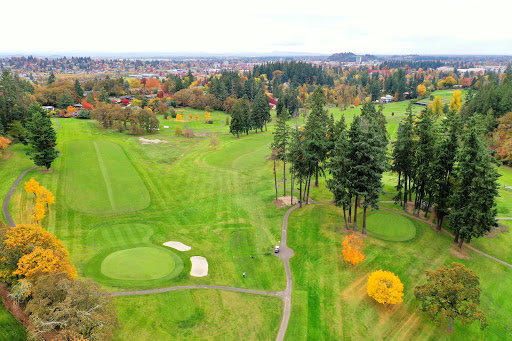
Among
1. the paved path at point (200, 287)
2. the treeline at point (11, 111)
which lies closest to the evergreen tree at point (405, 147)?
the paved path at point (200, 287)

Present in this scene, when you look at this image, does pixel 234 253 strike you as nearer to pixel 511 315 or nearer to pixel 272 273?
pixel 272 273

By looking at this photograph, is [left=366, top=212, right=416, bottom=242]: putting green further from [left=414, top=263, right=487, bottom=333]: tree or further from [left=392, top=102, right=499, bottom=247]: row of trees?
[left=414, top=263, right=487, bottom=333]: tree

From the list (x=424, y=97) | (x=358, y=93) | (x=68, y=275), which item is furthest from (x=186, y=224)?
(x=424, y=97)

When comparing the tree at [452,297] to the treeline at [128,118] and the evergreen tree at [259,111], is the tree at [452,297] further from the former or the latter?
the treeline at [128,118]

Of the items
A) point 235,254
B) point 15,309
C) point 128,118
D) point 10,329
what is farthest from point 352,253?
point 128,118

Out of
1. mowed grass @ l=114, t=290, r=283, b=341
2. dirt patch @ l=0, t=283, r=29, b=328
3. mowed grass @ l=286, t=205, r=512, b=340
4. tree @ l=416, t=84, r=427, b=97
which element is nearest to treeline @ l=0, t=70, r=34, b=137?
dirt patch @ l=0, t=283, r=29, b=328
